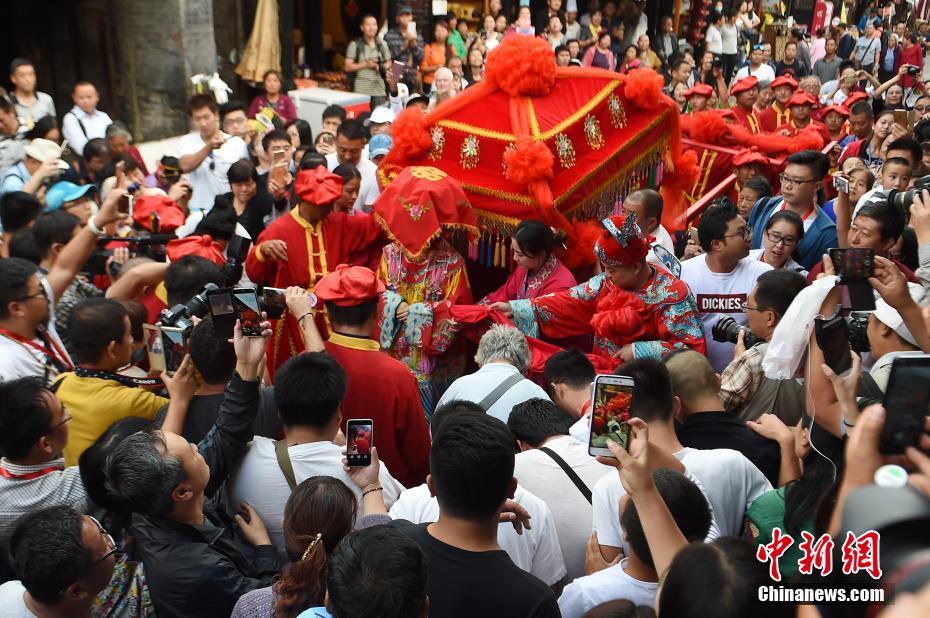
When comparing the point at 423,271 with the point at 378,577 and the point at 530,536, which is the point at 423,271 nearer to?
the point at 530,536

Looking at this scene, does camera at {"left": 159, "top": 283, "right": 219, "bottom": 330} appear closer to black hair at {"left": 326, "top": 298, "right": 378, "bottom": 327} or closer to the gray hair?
black hair at {"left": 326, "top": 298, "right": 378, "bottom": 327}

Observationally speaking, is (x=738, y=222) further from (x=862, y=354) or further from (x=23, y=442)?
(x=23, y=442)

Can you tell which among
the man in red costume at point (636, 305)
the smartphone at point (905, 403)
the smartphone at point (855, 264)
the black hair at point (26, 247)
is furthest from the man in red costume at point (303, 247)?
the smartphone at point (905, 403)

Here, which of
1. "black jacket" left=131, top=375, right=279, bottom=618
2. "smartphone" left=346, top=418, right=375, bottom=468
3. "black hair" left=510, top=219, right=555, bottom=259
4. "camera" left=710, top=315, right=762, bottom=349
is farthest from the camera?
"black hair" left=510, top=219, right=555, bottom=259

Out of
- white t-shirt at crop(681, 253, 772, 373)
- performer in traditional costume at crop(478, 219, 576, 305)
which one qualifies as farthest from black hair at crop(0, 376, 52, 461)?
white t-shirt at crop(681, 253, 772, 373)

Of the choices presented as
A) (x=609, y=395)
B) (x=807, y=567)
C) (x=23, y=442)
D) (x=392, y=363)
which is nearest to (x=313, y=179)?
(x=392, y=363)

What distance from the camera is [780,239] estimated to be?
14.8 feet

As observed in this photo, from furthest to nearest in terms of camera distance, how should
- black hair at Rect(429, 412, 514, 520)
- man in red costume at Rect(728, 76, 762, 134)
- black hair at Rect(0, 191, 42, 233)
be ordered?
man in red costume at Rect(728, 76, 762, 134)
black hair at Rect(0, 191, 42, 233)
black hair at Rect(429, 412, 514, 520)

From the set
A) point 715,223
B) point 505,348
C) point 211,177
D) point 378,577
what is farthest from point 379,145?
point 378,577

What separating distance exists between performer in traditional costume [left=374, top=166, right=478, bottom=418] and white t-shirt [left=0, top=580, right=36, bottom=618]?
2.36m

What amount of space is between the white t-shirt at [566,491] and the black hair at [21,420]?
1512mm

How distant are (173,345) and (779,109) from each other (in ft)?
26.6

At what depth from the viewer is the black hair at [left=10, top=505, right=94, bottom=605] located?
207 centimetres

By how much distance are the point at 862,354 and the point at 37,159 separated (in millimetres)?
5147
